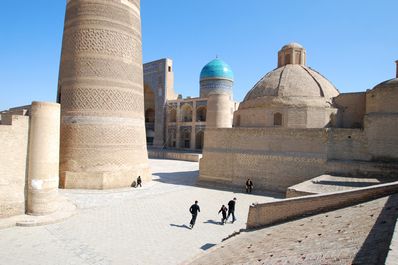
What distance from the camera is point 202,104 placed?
28.8m

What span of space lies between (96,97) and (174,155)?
593 inches

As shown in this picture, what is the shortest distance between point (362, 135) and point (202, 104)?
18.5 meters

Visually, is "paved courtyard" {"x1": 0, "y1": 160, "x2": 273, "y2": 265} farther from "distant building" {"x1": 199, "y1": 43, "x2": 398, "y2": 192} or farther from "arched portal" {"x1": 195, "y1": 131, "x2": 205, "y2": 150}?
"arched portal" {"x1": 195, "y1": 131, "x2": 205, "y2": 150}

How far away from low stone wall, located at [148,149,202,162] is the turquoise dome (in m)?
10.7

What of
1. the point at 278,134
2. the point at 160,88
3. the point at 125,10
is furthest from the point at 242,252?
the point at 160,88

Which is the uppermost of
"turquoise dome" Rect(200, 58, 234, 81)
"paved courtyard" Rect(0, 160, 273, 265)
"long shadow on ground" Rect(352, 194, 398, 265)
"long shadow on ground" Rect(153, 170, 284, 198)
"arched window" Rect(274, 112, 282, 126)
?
"turquoise dome" Rect(200, 58, 234, 81)

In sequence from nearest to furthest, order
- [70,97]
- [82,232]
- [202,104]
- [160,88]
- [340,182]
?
[82,232]
[340,182]
[70,97]
[202,104]
[160,88]

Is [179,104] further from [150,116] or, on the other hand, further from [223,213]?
[223,213]

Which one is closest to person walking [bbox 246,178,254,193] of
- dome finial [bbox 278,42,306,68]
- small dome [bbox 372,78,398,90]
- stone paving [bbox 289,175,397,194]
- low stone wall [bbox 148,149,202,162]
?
stone paving [bbox 289,175,397,194]

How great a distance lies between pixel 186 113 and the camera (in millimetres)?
31859

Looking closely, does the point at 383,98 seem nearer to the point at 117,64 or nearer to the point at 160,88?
the point at 117,64

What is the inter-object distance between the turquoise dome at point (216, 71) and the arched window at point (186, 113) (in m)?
4.53

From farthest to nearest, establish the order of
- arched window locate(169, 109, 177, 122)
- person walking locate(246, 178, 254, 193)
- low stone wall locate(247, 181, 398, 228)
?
arched window locate(169, 109, 177, 122), person walking locate(246, 178, 254, 193), low stone wall locate(247, 181, 398, 228)

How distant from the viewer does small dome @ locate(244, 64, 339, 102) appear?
53.2 feet
